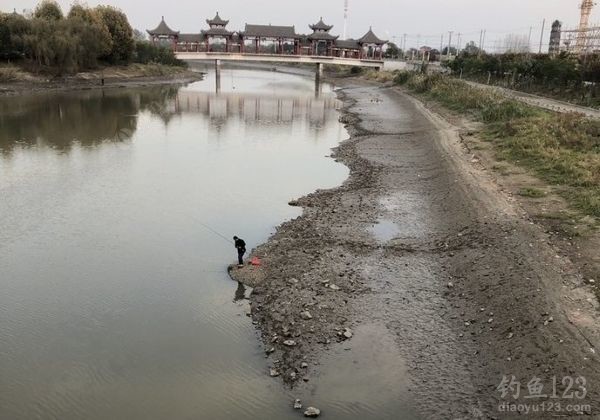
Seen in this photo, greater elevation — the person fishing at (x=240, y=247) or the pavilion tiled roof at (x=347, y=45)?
the pavilion tiled roof at (x=347, y=45)

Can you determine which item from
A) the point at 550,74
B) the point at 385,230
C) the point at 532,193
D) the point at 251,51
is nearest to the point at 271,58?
the point at 251,51

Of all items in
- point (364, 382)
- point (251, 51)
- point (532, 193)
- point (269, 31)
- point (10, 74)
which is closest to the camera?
point (364, 382)

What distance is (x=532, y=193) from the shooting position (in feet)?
44.7

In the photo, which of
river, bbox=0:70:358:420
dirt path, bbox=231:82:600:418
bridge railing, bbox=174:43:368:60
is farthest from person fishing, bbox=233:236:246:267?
bridge railing, bbox=174:43:368:60

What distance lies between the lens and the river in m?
7.10

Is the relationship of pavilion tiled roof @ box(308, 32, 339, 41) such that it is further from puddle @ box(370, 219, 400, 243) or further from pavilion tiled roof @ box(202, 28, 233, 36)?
puddle @ box(370, 219, 400, 243)

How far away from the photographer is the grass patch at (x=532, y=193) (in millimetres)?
13469

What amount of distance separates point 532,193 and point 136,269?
10.5 metres

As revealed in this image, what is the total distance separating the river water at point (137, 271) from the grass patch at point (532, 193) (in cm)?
637

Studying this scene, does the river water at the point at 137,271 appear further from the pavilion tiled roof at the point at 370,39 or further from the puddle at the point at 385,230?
the pavilion tiled roof at the point at 370,39

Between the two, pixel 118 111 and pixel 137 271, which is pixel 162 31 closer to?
pixel 118 111

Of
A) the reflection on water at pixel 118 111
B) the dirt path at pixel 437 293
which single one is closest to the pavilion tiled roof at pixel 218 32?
the reflection on water at pixel 118 111

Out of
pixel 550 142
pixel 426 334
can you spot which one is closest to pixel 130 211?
pixel 426 334

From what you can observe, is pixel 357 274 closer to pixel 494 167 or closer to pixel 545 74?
pixel 494 167
